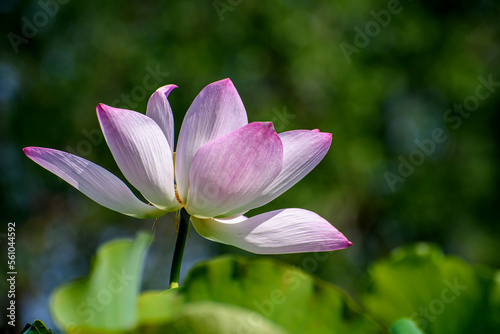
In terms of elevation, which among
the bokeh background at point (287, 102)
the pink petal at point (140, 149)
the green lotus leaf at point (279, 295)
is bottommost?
the bokeh background at point (287, 102)

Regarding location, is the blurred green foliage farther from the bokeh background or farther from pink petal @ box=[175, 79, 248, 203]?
the bokeh background

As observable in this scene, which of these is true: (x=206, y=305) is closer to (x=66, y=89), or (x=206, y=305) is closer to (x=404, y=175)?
(x=66, y=89)

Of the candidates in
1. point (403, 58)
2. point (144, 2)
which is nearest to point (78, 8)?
point (144, 2)

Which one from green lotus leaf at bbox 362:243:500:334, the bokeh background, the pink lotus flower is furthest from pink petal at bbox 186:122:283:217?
the bokeh background

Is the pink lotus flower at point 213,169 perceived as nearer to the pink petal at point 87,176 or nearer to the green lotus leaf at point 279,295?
the pink petal at point 87,176

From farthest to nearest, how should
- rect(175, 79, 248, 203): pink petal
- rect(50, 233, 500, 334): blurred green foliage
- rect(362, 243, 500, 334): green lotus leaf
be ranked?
1. rect(175, 79, 248, 203): pink petal
2. rect(362, 243, 500, 334): green lotus leaf
3. rect(50, 233, 500, 334): blurred green foliage

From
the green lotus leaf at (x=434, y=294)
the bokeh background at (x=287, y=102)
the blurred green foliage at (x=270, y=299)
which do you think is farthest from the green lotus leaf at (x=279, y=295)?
the bokeh background at (x=287, y=102)

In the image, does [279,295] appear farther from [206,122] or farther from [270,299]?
[206,122]
